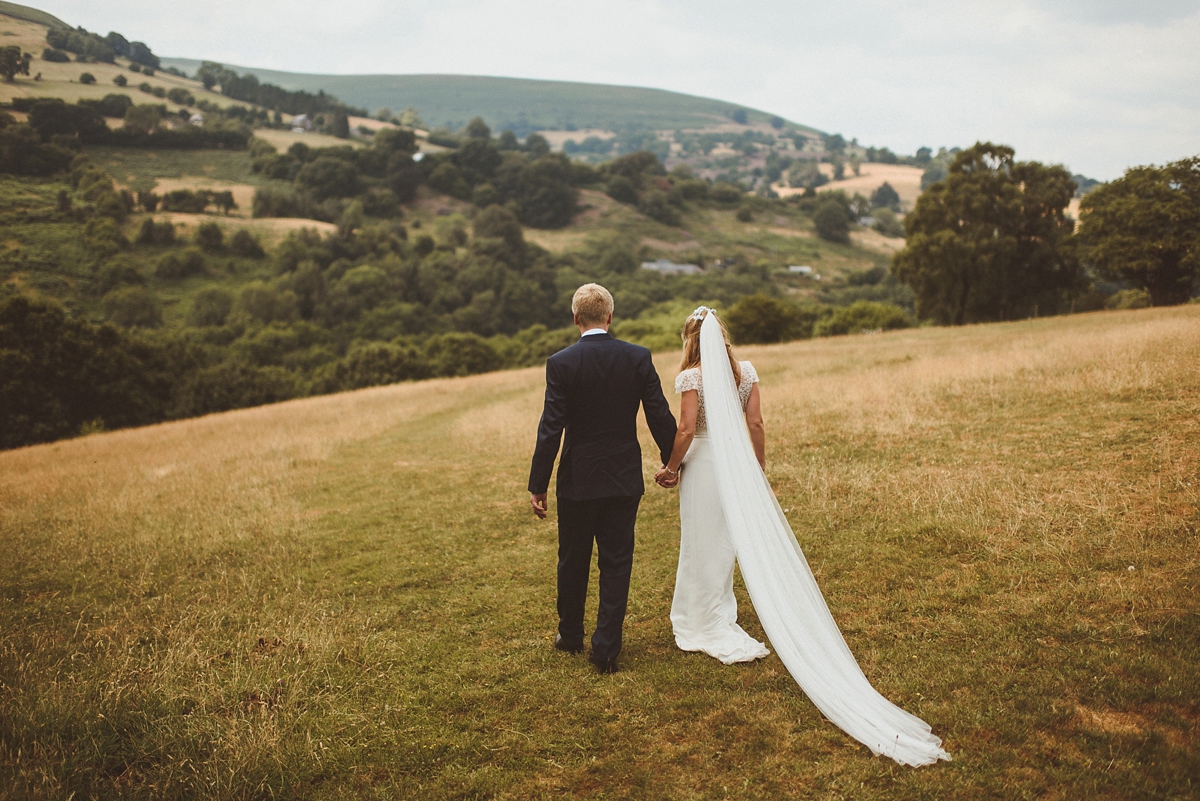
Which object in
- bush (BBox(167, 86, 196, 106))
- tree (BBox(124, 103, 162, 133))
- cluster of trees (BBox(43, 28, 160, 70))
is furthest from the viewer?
bush (BBox(167, 86, 196, 106))

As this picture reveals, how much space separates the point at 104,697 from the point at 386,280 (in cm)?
9023

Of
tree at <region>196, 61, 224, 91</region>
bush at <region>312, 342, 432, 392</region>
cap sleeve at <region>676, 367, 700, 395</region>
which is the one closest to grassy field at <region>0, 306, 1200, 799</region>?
cap sleeve at <region>676, 367, 700, 395</region>

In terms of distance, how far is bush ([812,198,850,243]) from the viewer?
133000 millimetres

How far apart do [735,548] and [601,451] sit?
136 cm

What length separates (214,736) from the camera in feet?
14.1

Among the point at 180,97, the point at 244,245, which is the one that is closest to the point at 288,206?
the point at 244,245

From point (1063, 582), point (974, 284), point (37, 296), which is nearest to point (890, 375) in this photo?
point (1063, 582)

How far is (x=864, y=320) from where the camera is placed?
62.1 m

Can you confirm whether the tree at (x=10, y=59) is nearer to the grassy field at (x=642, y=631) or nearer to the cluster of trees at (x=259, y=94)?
the grassy field at (x=642, y=631)

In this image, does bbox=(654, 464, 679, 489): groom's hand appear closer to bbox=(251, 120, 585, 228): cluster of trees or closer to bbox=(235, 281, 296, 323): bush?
bbox=(235, 281, 296, 323): bush

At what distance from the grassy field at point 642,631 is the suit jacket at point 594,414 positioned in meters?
1.60

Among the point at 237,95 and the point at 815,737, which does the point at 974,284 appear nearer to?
the point at 815,737

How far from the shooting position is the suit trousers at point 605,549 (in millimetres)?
5207

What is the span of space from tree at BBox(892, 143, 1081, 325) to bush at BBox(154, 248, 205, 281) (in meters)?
82.3
